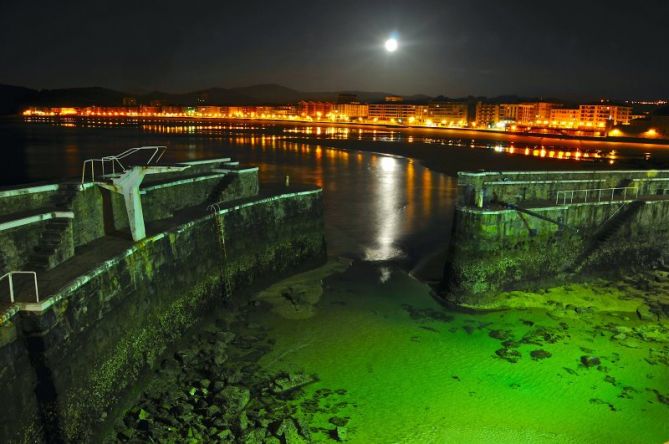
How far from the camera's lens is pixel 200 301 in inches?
566

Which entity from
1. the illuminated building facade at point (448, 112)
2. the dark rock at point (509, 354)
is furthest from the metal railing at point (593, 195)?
the illuminated building facade at point (448, 112)

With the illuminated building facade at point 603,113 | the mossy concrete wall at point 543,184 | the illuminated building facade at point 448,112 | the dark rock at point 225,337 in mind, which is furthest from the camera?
the illuminated building facade at point 448,112

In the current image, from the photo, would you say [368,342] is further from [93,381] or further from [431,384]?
[93,381]

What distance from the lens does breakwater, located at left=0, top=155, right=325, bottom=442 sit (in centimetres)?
828

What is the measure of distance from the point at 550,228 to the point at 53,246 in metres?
15.1

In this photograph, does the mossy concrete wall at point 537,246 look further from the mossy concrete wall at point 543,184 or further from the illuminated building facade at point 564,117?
the illuminated building facade at point 564,117

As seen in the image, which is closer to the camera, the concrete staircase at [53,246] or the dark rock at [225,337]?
the concrete staircase at [53,246]

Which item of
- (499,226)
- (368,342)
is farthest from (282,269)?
(499,226)

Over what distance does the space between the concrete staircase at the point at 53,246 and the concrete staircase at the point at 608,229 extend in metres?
15.9

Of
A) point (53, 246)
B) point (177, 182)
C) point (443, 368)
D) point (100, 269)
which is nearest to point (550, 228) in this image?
point (443, 368)

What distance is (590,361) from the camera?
40.8 feet

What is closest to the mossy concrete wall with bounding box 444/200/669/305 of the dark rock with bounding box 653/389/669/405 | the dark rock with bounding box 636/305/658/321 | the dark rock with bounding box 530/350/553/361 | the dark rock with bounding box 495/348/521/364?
the dark rock with bounding box 636/305/658/321

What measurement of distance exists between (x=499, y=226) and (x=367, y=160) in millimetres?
Answer: 43195

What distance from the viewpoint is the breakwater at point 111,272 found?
8.28 m
